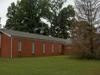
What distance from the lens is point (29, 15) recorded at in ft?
244

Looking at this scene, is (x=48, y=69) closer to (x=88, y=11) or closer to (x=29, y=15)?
(x=88, y=11)

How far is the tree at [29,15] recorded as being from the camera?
242 feet

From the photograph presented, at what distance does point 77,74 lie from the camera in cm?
1645

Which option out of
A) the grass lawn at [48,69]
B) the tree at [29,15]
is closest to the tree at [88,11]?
the grass lawn at [48,69]

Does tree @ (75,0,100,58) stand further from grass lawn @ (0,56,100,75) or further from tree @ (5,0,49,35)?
tree @ (5,0,49,35)

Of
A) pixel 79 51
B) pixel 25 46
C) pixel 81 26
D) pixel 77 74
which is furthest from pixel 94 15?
pixel 77 74

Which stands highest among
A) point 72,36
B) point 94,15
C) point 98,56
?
point 94,15

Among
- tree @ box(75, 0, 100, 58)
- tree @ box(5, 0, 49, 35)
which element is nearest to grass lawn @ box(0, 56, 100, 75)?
tree @ box(75, 0, 100, 58)

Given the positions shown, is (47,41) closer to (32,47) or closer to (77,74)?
(32,47)

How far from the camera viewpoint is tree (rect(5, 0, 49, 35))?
242 ft

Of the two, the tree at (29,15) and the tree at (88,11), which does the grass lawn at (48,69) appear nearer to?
the tree at (88,11)

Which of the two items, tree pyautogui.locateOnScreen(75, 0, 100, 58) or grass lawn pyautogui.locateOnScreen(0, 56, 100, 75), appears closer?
grass lawn pyautogui.locateOnScreen(0, 56, 100, 75)

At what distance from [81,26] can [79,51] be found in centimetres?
319

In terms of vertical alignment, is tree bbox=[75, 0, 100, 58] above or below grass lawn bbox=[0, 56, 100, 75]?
above
